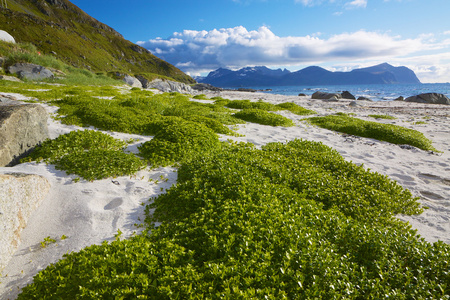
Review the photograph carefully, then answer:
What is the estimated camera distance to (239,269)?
421 centimetres

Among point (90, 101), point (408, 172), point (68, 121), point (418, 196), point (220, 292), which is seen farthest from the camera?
point (90, 101)

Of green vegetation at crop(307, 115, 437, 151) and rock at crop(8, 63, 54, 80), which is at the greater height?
rock at crop(8, 63, 54, 80)

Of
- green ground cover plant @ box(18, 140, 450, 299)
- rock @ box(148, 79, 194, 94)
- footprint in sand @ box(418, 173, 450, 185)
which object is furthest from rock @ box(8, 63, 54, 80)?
rock @ box(148, 79, 194, 94)

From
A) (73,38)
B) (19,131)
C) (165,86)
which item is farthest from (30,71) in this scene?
(73,38)

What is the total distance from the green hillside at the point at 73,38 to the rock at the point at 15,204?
90.1 m

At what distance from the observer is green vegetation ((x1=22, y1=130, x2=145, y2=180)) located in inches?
325

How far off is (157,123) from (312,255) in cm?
1140

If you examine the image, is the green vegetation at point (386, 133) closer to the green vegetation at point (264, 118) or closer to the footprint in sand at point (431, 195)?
the green vegetation at point (264, 118)

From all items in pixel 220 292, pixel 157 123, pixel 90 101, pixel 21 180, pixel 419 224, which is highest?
pixel 90 101

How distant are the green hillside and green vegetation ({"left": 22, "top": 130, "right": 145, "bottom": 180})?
283 feet

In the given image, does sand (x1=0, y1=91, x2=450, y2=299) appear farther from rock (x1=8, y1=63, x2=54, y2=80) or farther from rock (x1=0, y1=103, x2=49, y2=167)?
rock (x1=8, y1=63, x2=54, y2=80)

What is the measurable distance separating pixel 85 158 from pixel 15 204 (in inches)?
130

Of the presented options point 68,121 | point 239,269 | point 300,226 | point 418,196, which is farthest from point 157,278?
point 68,121

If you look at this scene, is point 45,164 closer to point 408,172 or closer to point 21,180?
point 21,180
